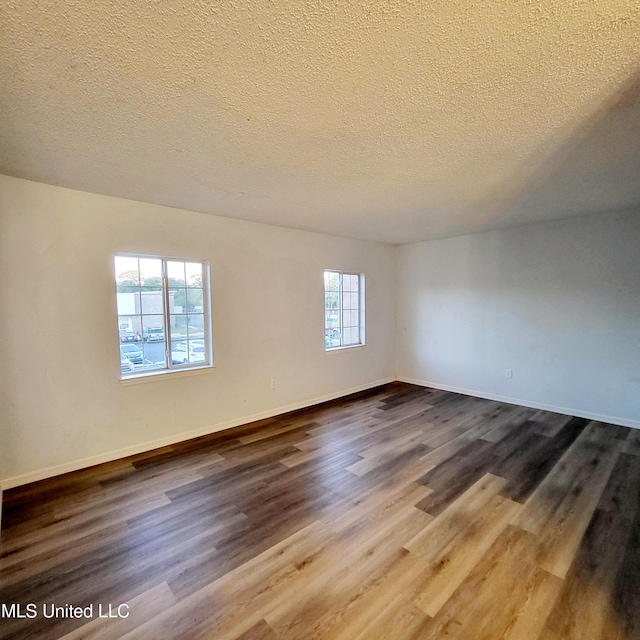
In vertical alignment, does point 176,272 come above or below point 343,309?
above

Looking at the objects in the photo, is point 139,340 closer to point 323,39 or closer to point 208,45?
point 208,45

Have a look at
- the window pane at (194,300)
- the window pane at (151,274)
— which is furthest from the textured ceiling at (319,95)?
the window pane at (194,300)

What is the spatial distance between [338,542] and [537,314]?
390 cm

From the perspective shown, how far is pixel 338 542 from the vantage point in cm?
197

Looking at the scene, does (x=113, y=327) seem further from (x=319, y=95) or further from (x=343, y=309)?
(x=343, y=309)

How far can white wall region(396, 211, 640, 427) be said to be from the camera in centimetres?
373

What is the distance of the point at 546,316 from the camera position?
4246 millimetres

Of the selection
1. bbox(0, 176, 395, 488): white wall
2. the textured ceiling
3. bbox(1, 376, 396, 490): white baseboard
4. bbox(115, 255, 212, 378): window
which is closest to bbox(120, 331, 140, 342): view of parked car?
bbox(115, 255, 212, 378): window

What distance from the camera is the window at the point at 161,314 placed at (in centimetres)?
318

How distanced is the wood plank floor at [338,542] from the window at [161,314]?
2.97ft

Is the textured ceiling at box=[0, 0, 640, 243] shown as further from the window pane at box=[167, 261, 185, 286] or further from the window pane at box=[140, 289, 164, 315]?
the window pane at box=[140, 289, 164, 315]

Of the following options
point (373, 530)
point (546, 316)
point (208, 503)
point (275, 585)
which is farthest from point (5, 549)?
point (546, 316)

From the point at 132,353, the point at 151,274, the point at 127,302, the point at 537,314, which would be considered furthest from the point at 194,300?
the point at 537,314

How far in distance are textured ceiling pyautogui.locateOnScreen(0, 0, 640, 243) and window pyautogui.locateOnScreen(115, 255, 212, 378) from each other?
797mm
